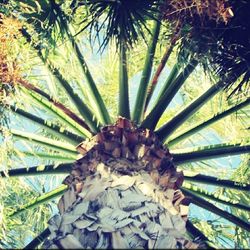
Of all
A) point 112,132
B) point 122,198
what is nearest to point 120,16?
point 112,132

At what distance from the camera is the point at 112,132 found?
13.3 ft

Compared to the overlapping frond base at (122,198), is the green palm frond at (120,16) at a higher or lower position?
higher

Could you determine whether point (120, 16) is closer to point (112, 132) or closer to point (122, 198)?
point (112, 132)

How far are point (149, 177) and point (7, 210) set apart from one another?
6.87 feet

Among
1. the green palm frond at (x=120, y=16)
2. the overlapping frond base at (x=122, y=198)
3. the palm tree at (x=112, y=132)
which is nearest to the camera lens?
the overlapping frond base at (x=122, y=198)

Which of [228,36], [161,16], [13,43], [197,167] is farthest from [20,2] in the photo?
[197,167]

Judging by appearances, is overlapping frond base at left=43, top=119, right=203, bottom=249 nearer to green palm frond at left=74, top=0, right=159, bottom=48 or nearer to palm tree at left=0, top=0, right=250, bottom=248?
palm tree at left=0, top=0, right=250, bottom=248

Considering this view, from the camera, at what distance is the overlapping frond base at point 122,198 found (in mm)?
2912

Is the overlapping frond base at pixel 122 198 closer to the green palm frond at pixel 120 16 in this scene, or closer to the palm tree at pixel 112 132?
the palm tree at pixel 112 132

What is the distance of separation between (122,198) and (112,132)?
811 mm

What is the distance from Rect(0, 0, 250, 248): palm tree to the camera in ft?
10.2

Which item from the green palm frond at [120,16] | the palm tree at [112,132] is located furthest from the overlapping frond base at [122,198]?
the green palm frond at [120,16]

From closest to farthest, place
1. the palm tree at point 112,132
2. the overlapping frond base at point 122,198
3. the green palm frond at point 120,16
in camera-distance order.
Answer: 1. the overlapping frond base at point 122,198
2. the palm tree at point 112,132
3. the green palm frond at point 120,16

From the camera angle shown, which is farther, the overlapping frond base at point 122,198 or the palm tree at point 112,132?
the palm tree at point 112,132
